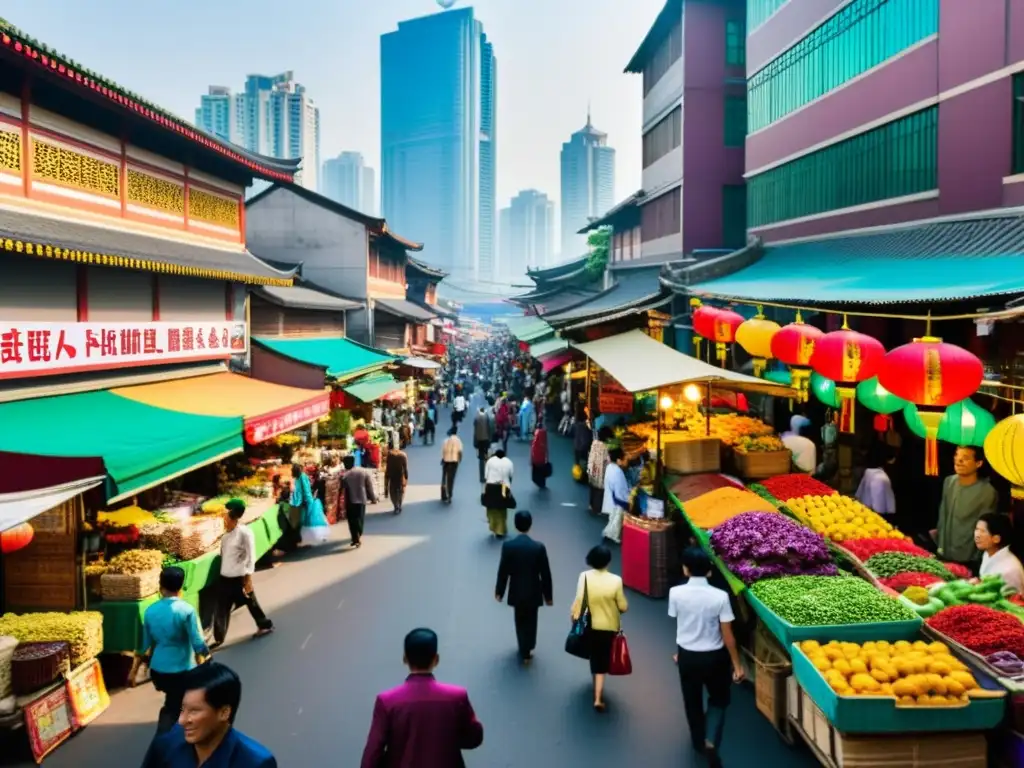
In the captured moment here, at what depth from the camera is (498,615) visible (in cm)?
972

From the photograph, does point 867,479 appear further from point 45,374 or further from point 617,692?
point 45,374

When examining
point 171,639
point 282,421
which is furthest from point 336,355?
point 171,639

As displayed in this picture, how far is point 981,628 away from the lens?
6.04m

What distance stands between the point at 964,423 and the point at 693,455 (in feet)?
14.3

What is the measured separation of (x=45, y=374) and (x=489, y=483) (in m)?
6.70

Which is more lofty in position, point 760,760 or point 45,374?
point 45,374

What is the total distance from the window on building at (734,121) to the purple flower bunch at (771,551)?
21.2 metres

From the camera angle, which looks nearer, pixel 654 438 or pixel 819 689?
pixel 819 689

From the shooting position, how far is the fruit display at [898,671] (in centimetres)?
531

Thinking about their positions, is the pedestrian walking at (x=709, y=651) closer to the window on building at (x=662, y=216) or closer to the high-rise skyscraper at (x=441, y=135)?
the window on building at (x=662, y=216)

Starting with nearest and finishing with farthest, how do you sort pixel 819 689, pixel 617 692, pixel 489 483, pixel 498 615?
1. pixel 819 689
2. pixel 617 692
3. pixel 498 615
4. pixel 489 483

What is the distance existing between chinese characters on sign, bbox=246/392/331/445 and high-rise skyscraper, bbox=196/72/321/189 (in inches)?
5055

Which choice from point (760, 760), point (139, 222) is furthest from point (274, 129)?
point (760, 760)

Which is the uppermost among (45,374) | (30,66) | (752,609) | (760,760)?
(30,66)
